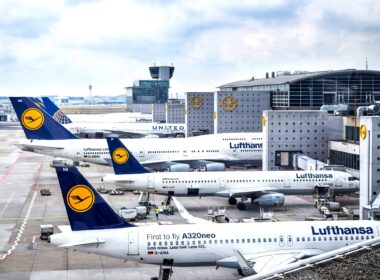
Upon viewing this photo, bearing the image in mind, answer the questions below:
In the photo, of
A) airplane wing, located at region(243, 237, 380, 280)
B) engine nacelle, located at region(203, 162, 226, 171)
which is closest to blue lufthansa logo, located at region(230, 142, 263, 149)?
engine nacelle, located at region(203, 162, 226, 171)

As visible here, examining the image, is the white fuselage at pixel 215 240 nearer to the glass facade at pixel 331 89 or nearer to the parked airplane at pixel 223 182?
the parked airplane at pixel 223 182

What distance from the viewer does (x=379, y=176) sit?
176 ft

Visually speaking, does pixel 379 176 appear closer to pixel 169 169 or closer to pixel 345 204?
pixel 345 204

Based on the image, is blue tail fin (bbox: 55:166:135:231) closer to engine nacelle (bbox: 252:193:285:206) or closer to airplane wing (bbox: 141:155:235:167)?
engine nacelle (bbox: 252:193:285:206)

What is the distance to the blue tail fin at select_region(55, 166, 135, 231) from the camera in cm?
3591

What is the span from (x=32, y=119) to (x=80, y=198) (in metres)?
51.5

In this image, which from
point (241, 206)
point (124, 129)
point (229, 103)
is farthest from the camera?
point (124, 129)

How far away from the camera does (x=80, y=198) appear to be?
36.2 metres

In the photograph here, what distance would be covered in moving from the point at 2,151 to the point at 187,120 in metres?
41.6

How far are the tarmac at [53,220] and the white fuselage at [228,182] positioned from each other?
208 cm

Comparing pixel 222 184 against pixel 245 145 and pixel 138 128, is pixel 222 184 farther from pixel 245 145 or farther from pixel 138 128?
pixel 138 128

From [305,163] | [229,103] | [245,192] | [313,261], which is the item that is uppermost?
[229,103]

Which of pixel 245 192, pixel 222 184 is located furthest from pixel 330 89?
pixel 245 192

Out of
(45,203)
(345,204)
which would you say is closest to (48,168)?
(45,203)
